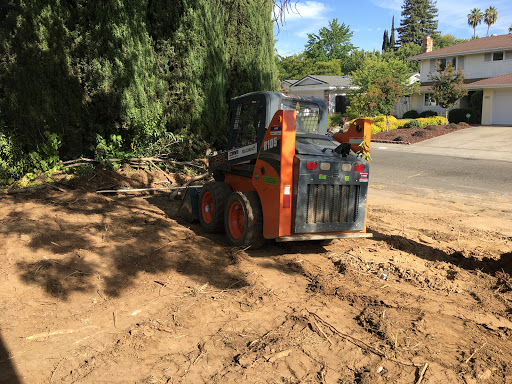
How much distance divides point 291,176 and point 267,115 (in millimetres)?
1157

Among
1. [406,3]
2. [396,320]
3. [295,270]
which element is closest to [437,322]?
[396,320]

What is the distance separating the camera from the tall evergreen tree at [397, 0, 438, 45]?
85250mm

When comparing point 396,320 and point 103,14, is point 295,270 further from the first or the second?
point 103,14

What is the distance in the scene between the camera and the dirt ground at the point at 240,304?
3516 millimetres

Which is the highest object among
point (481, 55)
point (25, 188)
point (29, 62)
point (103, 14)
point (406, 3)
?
point (406, 3)

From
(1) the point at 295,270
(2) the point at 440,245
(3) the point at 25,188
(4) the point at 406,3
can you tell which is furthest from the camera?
(4) the point at 406,3

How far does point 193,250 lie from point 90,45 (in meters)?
6.43

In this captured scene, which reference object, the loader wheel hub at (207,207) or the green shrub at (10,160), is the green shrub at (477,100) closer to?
the loader wheel hub at (207,207)

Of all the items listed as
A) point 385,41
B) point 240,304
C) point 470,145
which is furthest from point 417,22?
point 240,304

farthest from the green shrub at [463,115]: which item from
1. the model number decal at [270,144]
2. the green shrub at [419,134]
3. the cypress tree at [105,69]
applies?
the model number decal at [270,144]

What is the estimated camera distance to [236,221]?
6750mm

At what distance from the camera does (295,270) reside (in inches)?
226

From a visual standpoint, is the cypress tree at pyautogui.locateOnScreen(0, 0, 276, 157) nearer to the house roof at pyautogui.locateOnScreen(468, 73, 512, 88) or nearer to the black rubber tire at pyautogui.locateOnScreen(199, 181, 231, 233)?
the black rubber tire at pyautogui.locateOnScreen(199, 181, 231, 233)

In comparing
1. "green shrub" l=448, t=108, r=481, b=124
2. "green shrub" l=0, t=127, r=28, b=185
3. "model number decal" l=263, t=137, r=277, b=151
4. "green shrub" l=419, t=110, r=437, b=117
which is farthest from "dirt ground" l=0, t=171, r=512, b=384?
"green shrub" l=419, t=110, r=437, b=117
